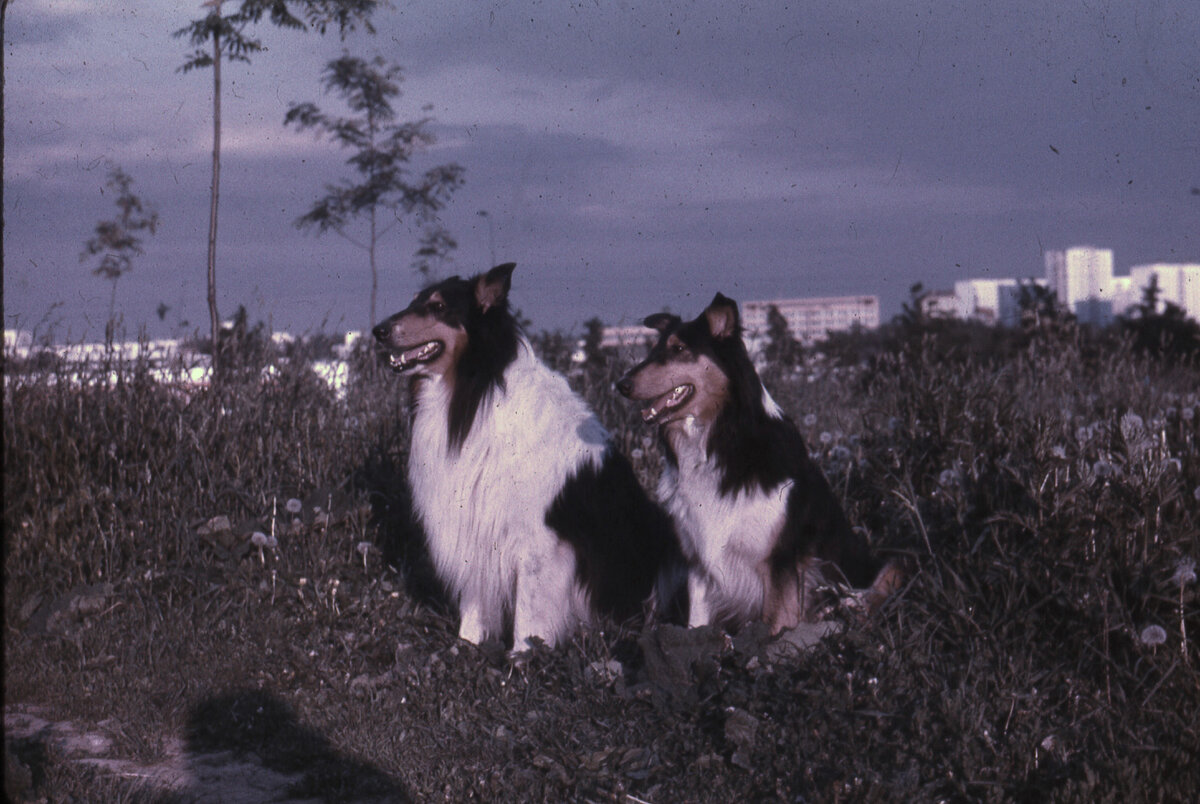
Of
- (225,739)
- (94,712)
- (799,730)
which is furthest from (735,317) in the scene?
(94,712)

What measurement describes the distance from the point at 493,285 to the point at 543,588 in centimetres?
147

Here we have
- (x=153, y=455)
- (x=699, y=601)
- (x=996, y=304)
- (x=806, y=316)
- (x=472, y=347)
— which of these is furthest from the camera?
(x=996, y=304)

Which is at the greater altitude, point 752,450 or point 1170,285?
point 1170,285

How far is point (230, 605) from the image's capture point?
5.36 meters

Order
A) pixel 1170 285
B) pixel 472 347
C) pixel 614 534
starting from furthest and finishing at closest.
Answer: pixel 1170 285
pixel 614 534
pixel 472 347

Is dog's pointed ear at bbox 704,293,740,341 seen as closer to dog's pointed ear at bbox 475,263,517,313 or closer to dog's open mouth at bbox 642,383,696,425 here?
dog's open mouth at bbox 642,383,696,425

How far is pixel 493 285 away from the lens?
186 inches

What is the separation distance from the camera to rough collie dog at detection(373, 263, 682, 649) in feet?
15.7

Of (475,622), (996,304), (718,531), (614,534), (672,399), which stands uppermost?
(996,304)

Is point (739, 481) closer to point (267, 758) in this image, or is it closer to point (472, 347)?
point (472, 347)

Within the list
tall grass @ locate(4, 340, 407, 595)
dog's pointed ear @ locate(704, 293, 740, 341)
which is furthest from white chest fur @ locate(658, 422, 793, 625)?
tall grass @ locate(4, 340, 407, 595)

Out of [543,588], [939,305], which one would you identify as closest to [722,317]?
[543,588]

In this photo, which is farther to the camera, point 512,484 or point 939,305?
point 939,305

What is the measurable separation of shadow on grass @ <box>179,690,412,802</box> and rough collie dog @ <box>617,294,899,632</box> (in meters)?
1.65
